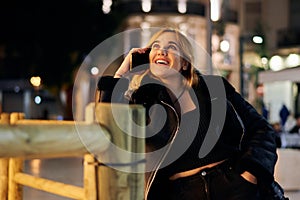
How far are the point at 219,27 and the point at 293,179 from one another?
11197 mm

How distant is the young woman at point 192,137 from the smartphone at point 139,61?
0.07 feet

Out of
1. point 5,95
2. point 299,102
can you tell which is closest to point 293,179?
point 299,102

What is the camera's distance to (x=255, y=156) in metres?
2.71

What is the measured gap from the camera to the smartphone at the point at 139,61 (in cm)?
283

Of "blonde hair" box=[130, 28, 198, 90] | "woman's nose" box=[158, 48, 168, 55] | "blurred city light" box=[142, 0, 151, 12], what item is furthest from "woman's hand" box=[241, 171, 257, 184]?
"blurred city light" box=[142, 0, 151, 12]

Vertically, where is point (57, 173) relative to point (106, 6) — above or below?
below

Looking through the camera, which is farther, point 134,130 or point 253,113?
point 253,113

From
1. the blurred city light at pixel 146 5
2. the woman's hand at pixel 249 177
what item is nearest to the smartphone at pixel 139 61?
the woman's hand at pixel 249 177

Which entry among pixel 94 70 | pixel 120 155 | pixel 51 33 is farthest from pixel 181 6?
pixel 120 155

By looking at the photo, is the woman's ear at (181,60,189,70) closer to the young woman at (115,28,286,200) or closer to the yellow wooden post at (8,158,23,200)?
the young woman at (115,28,286,200)

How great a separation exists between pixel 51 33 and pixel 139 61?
1060 inches

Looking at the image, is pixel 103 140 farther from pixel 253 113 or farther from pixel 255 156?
pixel 253 113

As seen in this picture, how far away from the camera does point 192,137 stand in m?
2.70

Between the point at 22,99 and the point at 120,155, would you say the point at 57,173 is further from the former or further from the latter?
the point at 22,99
